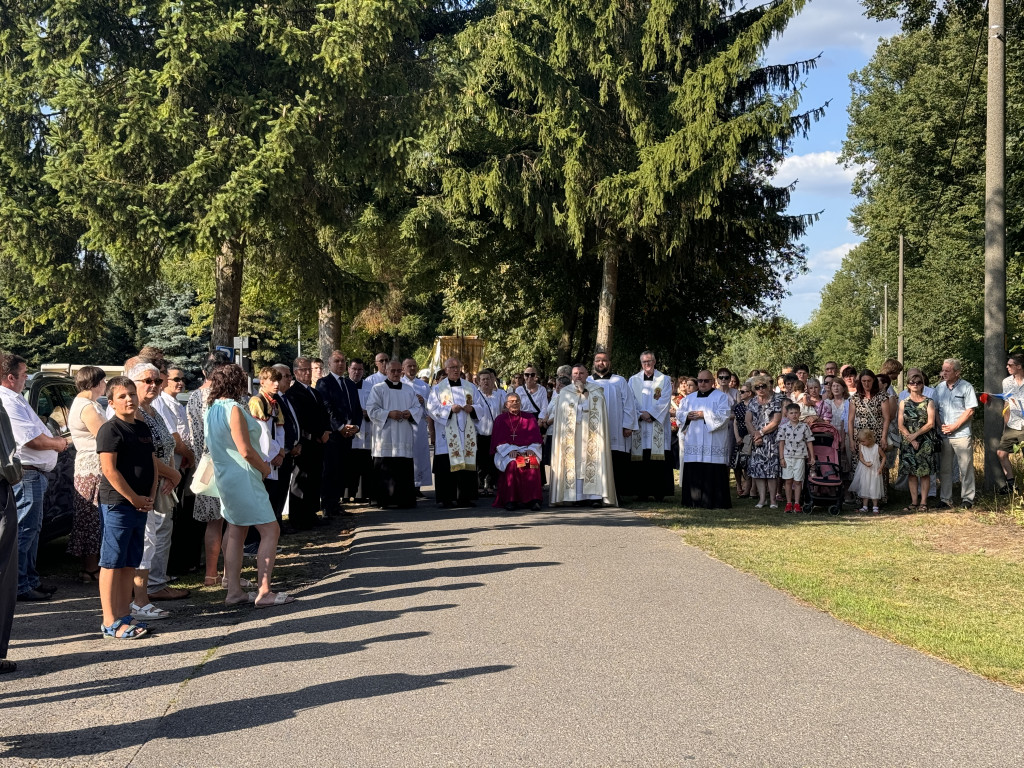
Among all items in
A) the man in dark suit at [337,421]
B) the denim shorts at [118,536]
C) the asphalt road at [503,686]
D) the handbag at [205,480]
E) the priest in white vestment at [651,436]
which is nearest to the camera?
the asphalt road at [503,686]

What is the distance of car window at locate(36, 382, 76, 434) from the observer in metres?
11.1

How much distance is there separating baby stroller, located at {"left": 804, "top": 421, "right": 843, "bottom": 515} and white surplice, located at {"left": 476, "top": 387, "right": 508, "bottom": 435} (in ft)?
15.3

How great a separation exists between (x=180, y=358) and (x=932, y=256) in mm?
37296

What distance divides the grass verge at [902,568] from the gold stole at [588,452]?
3.20 ft

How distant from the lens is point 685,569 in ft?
32.6

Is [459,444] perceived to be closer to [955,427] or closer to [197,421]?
[197,421]

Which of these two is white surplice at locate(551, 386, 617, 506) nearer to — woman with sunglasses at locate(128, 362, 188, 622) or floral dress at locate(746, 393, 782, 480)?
floral dress at locate(746, 393, 782, 480)

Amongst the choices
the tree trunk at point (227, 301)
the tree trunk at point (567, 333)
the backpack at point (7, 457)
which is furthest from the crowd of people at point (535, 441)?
the tree trunk at point (567, 333)

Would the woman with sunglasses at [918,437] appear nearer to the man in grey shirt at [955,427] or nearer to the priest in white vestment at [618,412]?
the man in grey shirt at [955,427]

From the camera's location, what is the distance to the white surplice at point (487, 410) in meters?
16.6

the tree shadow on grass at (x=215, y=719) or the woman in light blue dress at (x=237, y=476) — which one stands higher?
the woman in light blue dress at (x=237, y=476)

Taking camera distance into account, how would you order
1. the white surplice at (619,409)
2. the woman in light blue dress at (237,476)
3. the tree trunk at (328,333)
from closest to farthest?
the woman in light blue dress at (237,476), the white surplice at (619,409), the tree trunk at (328,333)

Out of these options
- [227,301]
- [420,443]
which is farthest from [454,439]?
[227,301]

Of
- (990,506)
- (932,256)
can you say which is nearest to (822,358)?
(932,256)
